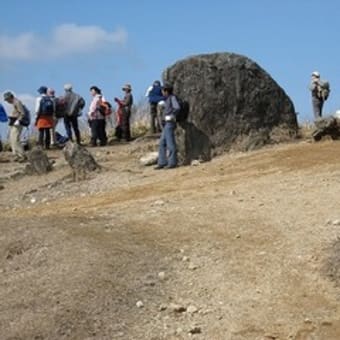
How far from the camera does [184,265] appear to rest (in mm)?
8195

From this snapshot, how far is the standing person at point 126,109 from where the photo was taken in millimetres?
21234

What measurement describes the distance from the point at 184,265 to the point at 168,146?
7.29m

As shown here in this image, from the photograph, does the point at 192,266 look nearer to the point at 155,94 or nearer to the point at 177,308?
the point at 177,308

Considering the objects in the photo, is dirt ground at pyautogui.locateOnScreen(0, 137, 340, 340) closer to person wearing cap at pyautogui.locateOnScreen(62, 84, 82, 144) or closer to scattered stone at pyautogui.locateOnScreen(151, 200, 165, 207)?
scattered stone at pyautogui.locateOnScreen(151, 200, 165, 207)

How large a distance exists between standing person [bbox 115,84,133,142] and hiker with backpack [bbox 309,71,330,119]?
4330 mm

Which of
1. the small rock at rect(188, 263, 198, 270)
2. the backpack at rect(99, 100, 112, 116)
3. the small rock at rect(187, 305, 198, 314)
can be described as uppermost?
the backpack at rect(99, 100, 112, 116)

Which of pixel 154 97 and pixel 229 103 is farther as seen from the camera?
pixel 154 97

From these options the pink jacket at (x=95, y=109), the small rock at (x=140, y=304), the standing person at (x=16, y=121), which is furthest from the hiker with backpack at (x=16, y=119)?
the small rock at (x=140, y=304)

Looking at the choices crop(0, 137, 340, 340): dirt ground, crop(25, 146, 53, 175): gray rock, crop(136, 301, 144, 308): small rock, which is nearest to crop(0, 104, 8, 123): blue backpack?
crop(25, 146, 53, 175): gray rock

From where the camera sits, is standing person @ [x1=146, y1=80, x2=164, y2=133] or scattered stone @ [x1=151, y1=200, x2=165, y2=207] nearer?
scattered stone @ [x1=151, y1=200, x2=165, y2=207]

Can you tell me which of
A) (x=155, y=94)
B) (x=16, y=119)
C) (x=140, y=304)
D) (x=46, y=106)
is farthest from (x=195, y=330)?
(x=155, y=94)

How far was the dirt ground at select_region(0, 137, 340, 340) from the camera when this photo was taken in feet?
22.7

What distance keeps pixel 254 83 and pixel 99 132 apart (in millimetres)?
5028

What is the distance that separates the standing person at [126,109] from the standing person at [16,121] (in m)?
2.92
